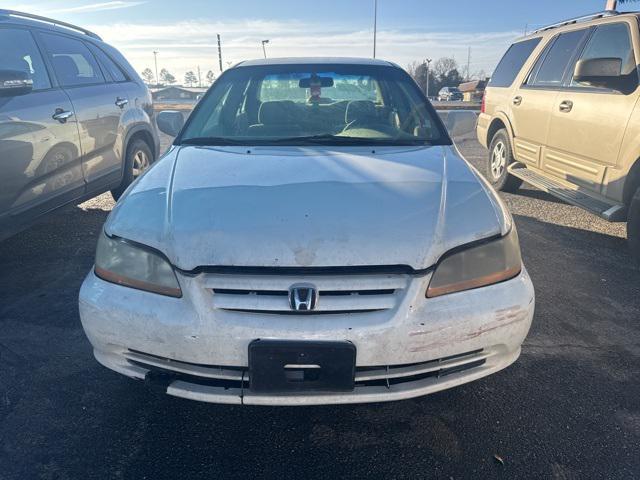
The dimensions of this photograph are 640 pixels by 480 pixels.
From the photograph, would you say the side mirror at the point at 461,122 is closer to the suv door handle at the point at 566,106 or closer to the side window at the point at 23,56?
the suv door handle at the point at 566,106

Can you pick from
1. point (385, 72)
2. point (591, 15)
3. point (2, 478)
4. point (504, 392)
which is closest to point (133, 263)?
point (2, 478)

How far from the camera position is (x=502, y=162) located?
6.02 m

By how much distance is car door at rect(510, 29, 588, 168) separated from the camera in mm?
4738

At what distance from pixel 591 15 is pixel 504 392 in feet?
14.1

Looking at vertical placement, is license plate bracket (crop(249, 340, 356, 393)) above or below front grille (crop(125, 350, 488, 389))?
above

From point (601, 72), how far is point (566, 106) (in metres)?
0.68

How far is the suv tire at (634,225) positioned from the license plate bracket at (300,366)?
3029mm

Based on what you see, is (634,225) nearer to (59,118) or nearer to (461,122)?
(461,122)

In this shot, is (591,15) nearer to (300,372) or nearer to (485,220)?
(485,220)

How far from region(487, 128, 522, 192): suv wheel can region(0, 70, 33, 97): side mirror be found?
497cm

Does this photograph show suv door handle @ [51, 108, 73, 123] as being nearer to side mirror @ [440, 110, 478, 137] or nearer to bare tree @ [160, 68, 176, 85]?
side mirror @ [440, 110, 478, 137]

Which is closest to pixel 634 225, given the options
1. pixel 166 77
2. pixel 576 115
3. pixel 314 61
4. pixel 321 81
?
pixel 576 115

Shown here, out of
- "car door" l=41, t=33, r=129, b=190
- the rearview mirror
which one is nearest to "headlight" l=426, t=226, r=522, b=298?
the rearview mirror

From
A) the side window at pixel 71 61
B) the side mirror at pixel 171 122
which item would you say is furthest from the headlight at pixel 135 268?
the side window at pixel 71 61
